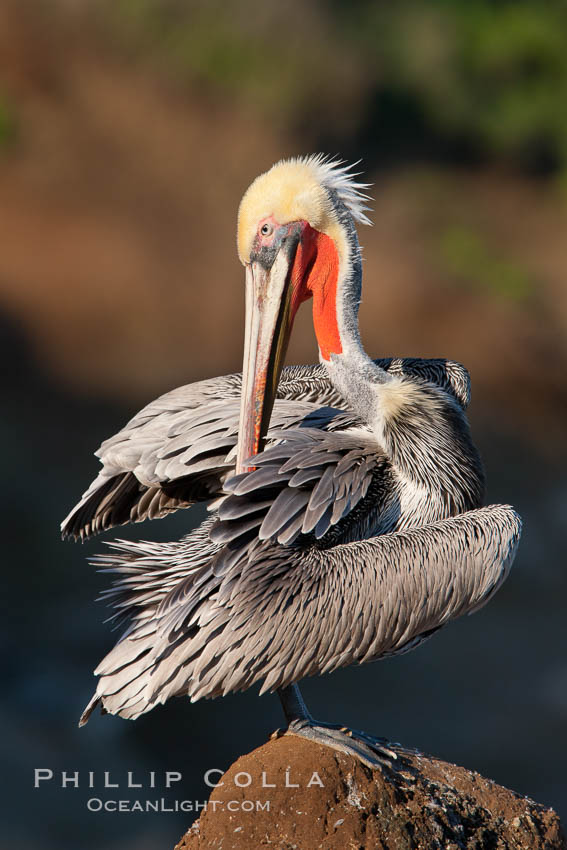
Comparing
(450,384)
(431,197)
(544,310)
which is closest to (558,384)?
(544,310)

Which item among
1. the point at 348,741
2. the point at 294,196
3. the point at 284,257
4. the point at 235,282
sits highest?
the point at 235,282

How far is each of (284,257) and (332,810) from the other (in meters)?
1.76

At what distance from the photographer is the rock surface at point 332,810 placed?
322 centimetres

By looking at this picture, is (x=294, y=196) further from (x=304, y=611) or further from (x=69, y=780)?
(x=69, y=780)

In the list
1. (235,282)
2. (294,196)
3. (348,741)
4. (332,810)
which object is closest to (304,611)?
(348,741)

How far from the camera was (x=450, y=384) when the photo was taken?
14.3ft

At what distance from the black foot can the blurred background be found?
406 centimetres

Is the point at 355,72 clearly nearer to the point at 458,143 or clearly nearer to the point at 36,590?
the point at 458,143

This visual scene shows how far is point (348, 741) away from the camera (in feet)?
11.2

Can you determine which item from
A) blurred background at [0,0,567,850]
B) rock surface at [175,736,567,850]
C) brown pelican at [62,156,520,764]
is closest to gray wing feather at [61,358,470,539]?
brown pelican at [62,156,520,764]

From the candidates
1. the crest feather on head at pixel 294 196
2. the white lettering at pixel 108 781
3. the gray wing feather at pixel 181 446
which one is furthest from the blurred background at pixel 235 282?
the crest feather on head at pixel 294 196

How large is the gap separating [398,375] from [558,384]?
22.8 ft

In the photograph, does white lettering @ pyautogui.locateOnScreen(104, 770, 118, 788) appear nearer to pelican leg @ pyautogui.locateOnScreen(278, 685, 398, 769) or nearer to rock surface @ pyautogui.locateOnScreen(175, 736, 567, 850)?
pelican leg @ pyautogui.locateOnScreen(278, 685, 398, 769)

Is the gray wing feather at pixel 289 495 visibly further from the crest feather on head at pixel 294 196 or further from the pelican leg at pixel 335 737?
the crest feather on head at pixel 294 196
